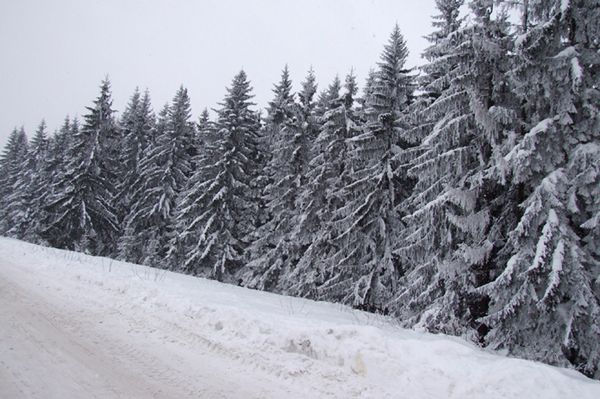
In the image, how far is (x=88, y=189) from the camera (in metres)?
29.1

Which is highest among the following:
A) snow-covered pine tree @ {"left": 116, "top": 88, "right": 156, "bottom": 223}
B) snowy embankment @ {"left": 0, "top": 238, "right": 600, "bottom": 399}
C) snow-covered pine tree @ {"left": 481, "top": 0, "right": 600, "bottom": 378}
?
snow-covered pine tree @ {"left": 116, "top": 88, "right": 156, "bottom": 223}

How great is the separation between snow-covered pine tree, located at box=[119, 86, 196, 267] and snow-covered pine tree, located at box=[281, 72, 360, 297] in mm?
13490

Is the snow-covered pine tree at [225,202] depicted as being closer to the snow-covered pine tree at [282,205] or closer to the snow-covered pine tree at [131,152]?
the snow-covered pine tree at [282,205]

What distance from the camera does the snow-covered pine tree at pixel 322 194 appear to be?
68.5 ft

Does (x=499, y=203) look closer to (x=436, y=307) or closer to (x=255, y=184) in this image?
(x=436, y=307)

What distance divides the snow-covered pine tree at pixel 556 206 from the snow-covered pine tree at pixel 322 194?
1107cm

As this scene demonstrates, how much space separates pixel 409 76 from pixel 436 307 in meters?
12.1

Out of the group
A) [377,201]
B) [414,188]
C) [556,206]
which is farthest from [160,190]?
[556,206]

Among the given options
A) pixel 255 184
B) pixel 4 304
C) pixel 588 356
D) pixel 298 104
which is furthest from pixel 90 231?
pixel 588 356

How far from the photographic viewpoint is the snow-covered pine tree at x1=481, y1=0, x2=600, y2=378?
28.1 feet

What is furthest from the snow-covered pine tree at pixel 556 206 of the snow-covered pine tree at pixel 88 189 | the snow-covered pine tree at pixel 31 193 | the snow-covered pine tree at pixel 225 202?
the snow-covered pine tree at pixel 31 193

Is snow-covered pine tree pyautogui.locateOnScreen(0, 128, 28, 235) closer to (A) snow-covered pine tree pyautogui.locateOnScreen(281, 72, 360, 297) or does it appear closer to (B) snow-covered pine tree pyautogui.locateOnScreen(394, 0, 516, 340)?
(A) snow-covered pine tree pyautogui.locateOnScreen(281, 72, 360, 297)

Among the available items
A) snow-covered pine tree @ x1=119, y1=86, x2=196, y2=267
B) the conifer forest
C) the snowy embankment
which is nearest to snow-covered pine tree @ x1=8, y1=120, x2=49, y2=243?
the conifer forest

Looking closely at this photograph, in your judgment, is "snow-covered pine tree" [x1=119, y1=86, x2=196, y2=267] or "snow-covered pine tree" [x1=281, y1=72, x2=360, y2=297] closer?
"snow-covered pine tree" [x1=281, y1=72, x2=360, y2=297]
